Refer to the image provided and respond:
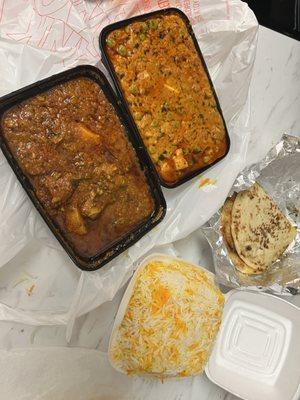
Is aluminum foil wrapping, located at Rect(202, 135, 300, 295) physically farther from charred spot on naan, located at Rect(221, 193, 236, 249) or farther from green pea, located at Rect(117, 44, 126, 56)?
green pea, located at Rect(117, 44, 126, 56)

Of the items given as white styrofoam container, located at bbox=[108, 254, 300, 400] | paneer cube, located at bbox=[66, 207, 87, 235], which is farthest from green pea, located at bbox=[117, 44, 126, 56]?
white styrofoam container, located at bbox=[108, 254, 300, 400]

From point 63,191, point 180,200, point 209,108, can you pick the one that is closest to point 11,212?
point 63,191

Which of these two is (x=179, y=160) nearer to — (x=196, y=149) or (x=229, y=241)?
(x=196, y=149)

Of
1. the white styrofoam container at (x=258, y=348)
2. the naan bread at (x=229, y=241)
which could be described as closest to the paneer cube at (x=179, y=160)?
the naan bread at (x=229, y=241)

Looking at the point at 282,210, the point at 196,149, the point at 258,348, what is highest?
the point at 196,149

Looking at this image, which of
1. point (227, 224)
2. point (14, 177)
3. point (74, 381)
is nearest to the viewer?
point (14, 177)

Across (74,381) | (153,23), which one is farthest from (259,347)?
(153,23)
